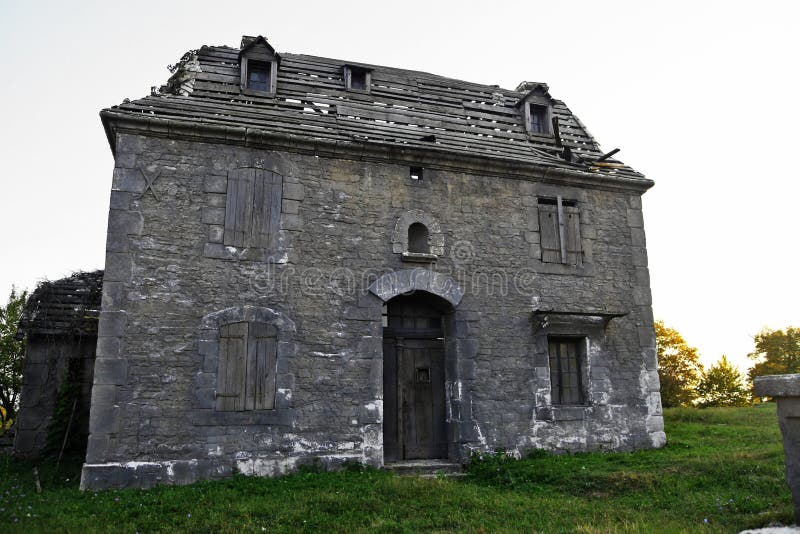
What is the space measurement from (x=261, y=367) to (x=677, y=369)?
1953 centimetres

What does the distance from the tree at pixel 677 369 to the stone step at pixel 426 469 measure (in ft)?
50.6

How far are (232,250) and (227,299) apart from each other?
810 millimetres

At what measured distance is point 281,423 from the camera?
360 inches

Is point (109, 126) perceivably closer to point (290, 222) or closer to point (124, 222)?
point (124, 222)

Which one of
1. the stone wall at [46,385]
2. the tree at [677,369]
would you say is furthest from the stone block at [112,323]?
the tree at [677,369]

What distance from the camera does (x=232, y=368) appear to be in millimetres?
9133

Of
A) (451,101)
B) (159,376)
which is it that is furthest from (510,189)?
(159,376)

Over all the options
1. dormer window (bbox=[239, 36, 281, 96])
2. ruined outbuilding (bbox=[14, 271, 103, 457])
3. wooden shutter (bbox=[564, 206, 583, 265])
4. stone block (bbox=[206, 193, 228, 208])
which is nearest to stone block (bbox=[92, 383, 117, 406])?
stone block (bbox=[206, 193, 228, 208])

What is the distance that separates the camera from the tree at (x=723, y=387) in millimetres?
22375

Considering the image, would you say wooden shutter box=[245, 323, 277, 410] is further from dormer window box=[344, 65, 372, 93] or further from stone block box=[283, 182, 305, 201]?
dormer window box=[344, 65, 372, 93]

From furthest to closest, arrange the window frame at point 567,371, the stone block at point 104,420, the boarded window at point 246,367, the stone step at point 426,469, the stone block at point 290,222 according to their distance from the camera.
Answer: the window frame at point 567,371
the stone block at point 290,222
the stone step at point 426,469
the boarded window at point 246,367
the stone block at point 104,420

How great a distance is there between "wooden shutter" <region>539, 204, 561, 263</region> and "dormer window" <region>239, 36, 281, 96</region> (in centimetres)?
575

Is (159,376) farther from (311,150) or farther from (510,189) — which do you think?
(510,189)

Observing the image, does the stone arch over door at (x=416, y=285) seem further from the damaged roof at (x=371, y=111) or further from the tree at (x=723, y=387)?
the tree at (x=723, y=387)
